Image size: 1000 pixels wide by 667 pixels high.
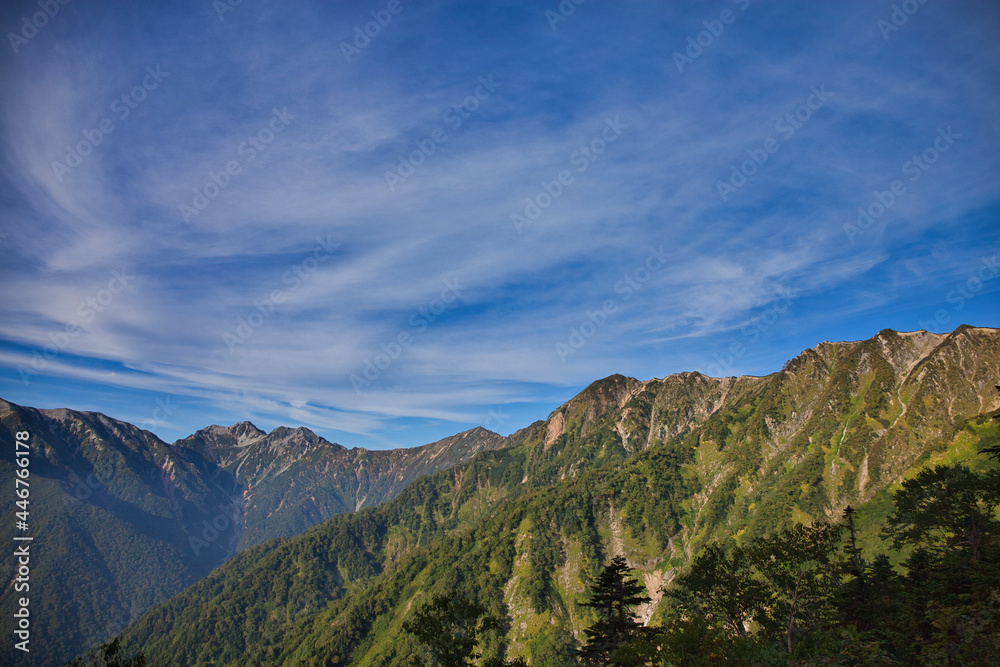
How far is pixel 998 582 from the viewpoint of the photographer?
36000mm

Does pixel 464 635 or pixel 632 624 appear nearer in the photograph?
pixel 632 624

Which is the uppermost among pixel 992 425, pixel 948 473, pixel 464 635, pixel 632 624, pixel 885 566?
pixel 992 425

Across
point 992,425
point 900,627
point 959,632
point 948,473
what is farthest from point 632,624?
point 992,425

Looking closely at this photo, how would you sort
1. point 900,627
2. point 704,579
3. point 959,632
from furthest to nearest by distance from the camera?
point 704,579 → point 900,627 → point 959,632

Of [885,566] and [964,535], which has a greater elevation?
[964,535]

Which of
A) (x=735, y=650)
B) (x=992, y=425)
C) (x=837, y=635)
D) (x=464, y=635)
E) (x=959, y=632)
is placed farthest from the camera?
(x=992, y=425)

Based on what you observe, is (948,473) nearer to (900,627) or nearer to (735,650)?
(900,627)

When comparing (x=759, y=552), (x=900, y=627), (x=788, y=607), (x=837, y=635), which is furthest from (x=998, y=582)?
(x=788, y=607)

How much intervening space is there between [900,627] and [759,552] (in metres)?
14.2

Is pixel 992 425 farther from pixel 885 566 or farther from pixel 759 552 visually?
pixel 759 552

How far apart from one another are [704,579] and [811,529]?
16.2 meters

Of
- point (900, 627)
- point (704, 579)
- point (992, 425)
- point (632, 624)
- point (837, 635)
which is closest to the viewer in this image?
point (837, 635)

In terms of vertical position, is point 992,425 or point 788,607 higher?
point 992,425

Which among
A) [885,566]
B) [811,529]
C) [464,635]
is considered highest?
[811,529]
